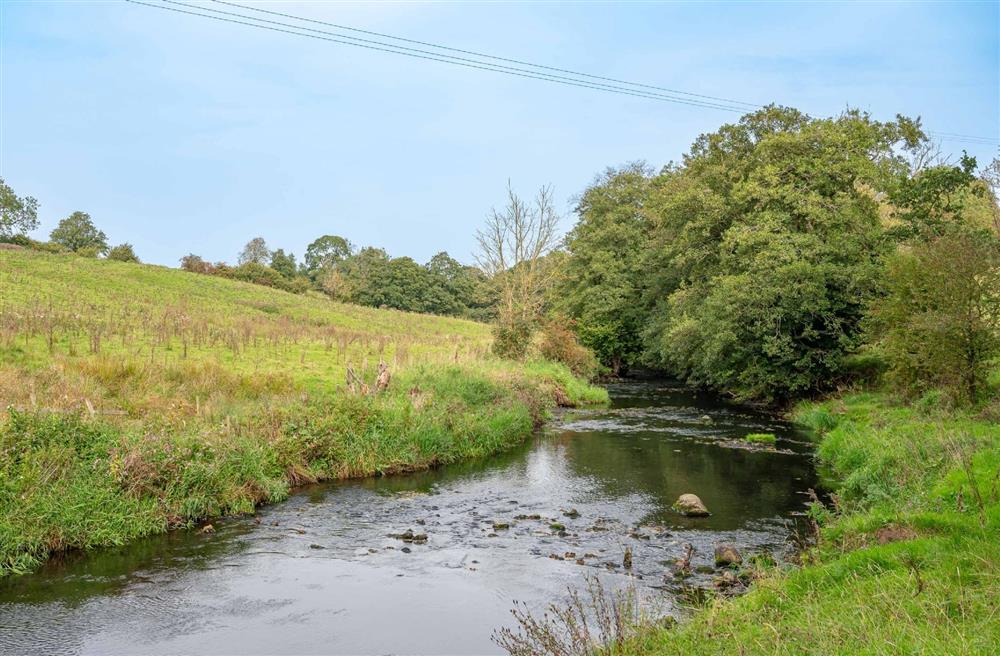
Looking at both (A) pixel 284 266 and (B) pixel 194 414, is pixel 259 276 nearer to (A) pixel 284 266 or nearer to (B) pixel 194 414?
(A) pixel 284 266

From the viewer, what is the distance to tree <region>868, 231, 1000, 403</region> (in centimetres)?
1766

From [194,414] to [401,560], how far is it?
717cm

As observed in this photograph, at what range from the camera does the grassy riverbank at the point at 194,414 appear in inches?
473

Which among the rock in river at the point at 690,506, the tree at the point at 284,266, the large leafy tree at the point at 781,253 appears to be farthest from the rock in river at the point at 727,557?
the tree at the point at 284,266

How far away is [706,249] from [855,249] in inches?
347

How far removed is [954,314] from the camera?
1780 centimetres

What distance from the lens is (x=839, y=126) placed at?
103 feet

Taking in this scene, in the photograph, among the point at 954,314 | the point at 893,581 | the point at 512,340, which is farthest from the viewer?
the point at 512,340

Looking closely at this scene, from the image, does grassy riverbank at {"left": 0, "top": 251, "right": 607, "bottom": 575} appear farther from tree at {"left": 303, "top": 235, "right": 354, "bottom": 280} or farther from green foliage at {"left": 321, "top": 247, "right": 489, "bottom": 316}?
tree at {"left": 303, "top": 235, "right": 354, "bottom": 280}

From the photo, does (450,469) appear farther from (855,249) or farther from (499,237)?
(499,237)

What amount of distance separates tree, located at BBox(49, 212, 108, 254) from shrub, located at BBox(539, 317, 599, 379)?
71406 millimetres

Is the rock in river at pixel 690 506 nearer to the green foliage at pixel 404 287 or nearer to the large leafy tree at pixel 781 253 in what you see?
the large leafy tree at pixel 781 253

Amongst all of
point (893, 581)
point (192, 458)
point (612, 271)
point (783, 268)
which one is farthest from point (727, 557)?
point (612, 271)

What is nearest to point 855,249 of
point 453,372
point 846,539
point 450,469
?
point 453,372
